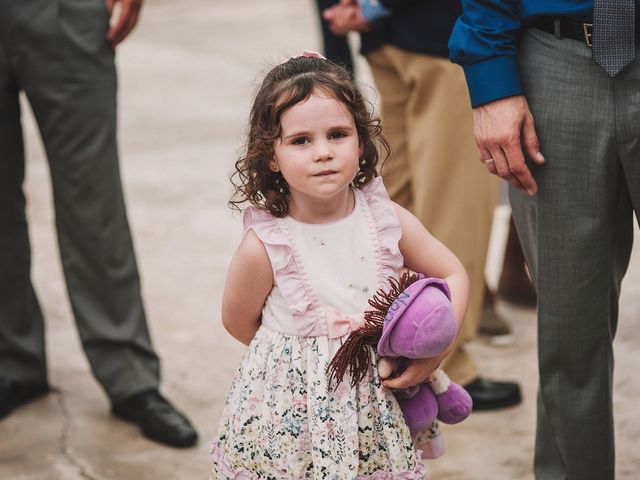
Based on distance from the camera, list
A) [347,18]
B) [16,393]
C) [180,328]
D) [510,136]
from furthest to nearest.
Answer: [180,328] < [16,393] < [347,18] < [510,136]

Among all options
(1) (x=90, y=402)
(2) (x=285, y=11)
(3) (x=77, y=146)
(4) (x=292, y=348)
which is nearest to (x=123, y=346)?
(1) (x=90, y=402)

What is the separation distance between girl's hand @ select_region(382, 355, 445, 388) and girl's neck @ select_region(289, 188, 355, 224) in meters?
0.35

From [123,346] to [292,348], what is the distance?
1.44 metres

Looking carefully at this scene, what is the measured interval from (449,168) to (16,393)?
1.65 meters

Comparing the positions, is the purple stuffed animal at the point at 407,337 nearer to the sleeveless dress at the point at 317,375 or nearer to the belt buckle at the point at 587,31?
the sleeveless dress at the point at 317,375

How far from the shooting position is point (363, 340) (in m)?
2.34

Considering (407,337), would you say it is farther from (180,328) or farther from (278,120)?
(180,328)

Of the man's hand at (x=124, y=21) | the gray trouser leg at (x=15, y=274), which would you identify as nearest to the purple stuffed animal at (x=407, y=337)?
the man's hand at (x=124, y=21)

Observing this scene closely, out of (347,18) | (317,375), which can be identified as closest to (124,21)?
(347,18)

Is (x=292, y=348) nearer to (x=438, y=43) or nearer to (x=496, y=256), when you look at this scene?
(x=438, y=43)

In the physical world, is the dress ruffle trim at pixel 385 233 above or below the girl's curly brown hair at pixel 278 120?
below

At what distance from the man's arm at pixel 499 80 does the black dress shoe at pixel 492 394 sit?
56.4 inches

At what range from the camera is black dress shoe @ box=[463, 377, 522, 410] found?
3.82 m

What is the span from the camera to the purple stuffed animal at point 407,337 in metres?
2.26
